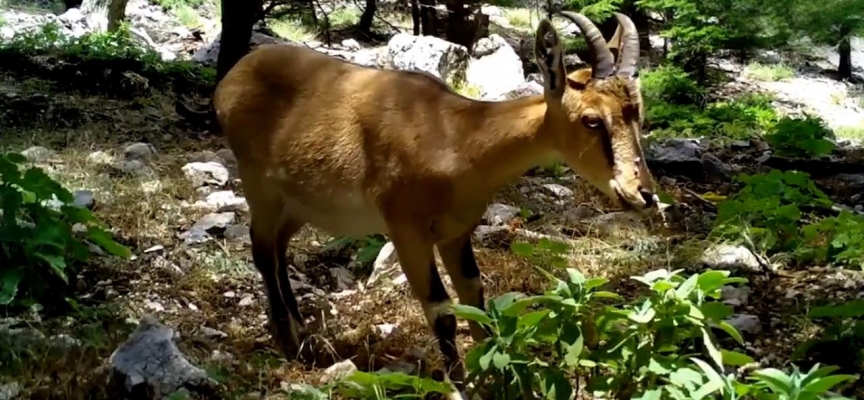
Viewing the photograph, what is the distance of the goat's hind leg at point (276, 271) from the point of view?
4664 mm

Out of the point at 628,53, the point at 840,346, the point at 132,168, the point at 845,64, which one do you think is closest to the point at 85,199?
the point at 132,168

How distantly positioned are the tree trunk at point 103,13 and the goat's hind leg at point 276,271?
847cm

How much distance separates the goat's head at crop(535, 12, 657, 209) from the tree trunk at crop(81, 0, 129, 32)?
32.2ft

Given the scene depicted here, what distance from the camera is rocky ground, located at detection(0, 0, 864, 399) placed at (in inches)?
161

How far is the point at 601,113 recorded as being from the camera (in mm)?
3666

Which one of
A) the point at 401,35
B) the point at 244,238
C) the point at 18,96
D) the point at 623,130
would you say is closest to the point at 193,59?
the point at 401,35

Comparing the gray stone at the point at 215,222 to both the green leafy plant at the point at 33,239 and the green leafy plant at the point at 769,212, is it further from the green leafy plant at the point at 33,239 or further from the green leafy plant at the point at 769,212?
the green leafy plant at the point at 769,212

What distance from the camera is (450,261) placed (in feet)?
14.5

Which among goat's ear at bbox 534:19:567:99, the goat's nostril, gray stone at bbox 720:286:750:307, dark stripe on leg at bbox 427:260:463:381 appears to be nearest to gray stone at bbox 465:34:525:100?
gray stone at bbox 720:286:750:307

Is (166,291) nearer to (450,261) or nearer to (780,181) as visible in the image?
(450,261)

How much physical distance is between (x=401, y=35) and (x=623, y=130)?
8.60m

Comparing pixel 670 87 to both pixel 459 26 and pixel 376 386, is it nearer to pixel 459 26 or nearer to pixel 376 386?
pixel 459 26

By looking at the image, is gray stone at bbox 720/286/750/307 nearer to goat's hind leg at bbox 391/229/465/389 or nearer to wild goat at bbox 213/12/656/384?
wild goat at bbox 213/12/656/384

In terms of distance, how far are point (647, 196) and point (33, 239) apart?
2.60 m
